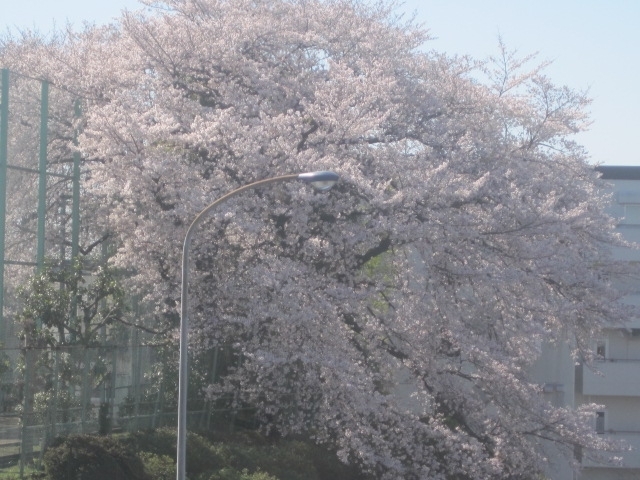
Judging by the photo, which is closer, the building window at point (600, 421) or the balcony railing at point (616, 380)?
the balcony railing at point (616, 380)

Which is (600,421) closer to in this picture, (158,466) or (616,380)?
(616,380)

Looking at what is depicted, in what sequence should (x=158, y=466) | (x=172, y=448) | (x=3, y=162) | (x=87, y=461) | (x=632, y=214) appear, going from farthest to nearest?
1. (x=632, y=214)
2. (x=3, y=162)
3. (x=172, y=448)
4. (x=158, y=466)
5. (x=87, y=461)

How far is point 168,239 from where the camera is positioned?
20.1 meters

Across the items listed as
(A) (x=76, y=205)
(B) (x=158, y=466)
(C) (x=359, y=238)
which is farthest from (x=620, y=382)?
(B) (x=158, y=466)

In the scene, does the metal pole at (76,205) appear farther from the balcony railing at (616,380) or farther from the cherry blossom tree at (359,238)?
the balcony railing at (616,380)

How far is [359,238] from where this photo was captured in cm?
1934

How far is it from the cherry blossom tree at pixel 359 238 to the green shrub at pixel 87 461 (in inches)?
121

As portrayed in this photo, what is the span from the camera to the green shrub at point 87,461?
53.8 ft

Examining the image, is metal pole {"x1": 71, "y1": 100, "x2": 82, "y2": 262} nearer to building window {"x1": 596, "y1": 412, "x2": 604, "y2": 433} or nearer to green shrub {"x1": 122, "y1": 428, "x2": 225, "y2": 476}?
green shrub {"x1": 122, "y1": 428, "x2": 225, "y2": 476}

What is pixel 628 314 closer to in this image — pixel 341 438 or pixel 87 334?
pixel 341 438

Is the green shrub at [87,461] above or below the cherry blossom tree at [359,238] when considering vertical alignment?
below

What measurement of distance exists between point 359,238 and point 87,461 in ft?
21.8

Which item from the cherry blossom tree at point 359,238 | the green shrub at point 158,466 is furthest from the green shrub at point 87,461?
the cherry blossom tree at point 359,238

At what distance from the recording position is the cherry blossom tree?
1909 centimetres
